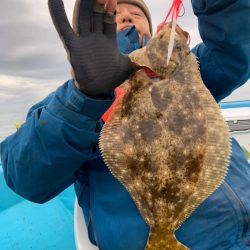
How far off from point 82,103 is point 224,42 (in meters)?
1.05

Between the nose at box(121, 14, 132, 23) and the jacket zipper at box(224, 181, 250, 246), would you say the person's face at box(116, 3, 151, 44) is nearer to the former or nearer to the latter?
the nose at box(121, 14, 132, 23)

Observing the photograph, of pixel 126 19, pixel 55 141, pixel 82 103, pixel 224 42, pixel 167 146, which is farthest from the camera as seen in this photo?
pixel 126 19

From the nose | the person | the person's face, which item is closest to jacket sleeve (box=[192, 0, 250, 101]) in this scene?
the person

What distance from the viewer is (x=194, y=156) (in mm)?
1860

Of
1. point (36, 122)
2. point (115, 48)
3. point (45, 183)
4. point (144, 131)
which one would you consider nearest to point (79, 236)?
point (45, 183)

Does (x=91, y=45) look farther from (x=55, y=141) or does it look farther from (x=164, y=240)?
(x=164, y=240)

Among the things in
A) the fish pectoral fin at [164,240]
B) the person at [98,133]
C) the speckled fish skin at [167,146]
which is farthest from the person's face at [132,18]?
the fish pectoral fin at [164,240]

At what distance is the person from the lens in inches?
76.4

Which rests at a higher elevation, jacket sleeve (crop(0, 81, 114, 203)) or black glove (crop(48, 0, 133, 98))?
black glove (crop(48, 0, 133, 98))

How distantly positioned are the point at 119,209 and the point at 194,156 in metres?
0.88

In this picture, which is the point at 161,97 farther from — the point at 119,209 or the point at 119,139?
the point at 119,209

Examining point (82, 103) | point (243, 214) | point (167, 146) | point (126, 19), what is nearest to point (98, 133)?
point (82, 103)

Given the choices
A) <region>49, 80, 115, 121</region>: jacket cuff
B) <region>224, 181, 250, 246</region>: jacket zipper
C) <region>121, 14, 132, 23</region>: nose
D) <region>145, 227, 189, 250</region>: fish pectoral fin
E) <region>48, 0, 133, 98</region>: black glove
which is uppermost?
<region>48, 0, 133, 98</region>: black glove

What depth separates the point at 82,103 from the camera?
2045 mm
